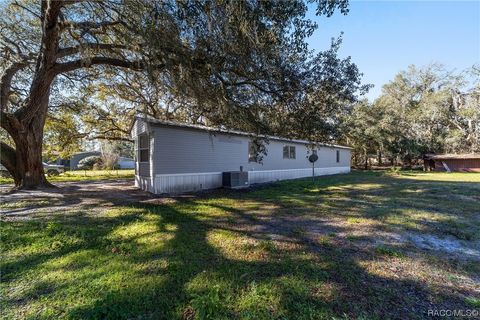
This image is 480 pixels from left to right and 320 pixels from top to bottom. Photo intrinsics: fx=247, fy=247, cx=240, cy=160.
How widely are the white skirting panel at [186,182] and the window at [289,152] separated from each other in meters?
5.90

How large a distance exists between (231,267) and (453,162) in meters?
31.6

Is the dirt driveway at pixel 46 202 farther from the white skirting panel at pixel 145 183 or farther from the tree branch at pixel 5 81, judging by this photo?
the tree branch at pixel 5 81

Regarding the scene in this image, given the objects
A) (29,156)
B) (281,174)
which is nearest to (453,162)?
(281,174)

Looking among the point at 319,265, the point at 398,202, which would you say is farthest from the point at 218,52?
the point at 398,202

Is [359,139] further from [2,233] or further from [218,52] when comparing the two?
[2,233]

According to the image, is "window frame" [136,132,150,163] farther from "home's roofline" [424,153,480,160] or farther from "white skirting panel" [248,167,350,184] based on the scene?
"home's roofline" [424,153,480,160]

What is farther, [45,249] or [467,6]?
[467,6]

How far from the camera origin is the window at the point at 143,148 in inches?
403

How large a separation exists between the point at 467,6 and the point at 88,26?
32.5ft

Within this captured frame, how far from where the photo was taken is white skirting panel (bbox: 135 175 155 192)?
376 inches

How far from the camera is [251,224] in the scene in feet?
17.6

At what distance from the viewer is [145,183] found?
33.2ft

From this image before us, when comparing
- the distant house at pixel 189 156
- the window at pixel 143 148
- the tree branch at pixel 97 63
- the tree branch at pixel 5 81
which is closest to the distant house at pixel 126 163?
the distant house at pixel 189 156

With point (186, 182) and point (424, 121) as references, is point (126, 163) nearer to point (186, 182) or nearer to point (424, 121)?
point (186, 182)
